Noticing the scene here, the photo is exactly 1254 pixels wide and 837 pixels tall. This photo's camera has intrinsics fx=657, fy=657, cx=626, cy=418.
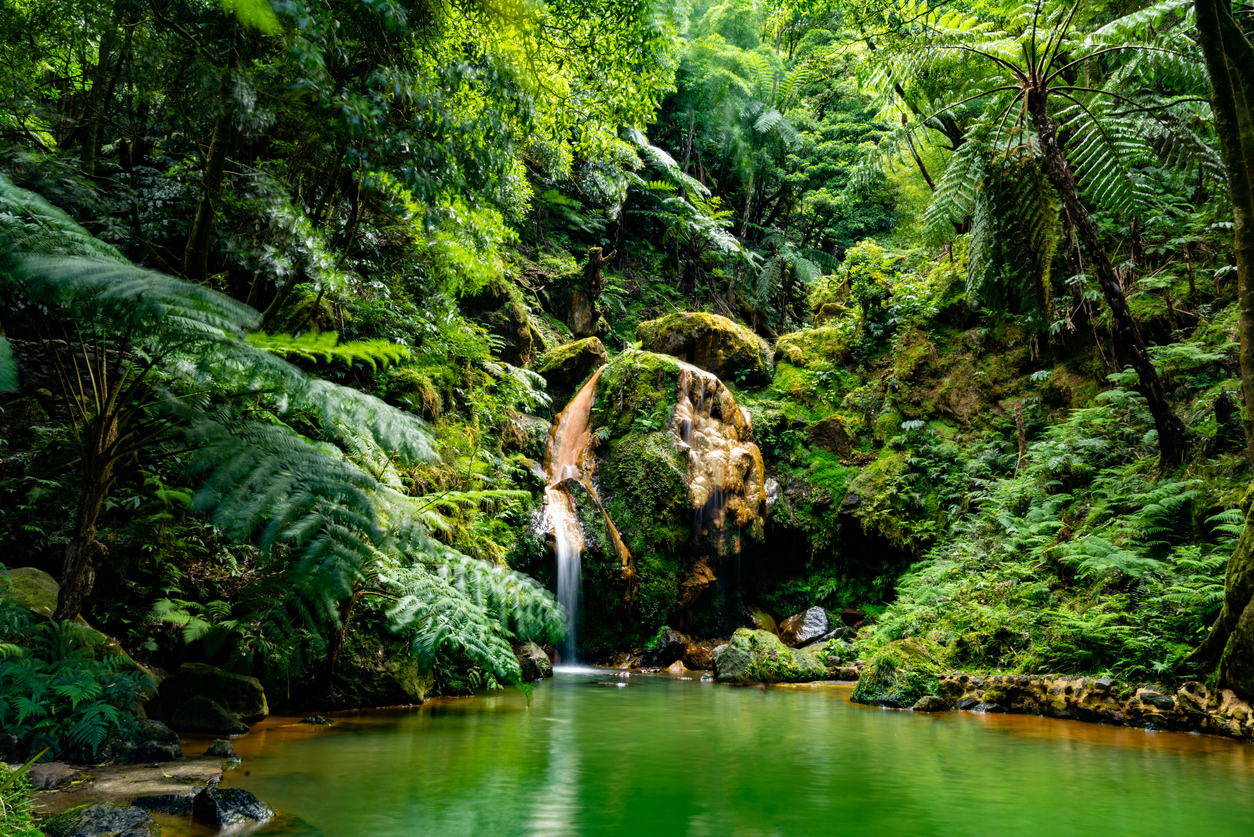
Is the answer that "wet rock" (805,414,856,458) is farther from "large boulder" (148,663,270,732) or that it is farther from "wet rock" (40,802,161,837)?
"wet rock" (40,802,161,837)

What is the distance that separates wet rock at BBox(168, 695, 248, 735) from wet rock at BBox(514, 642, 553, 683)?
3348mm

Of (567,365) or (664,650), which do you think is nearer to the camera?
(664,650)

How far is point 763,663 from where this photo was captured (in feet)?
24.4

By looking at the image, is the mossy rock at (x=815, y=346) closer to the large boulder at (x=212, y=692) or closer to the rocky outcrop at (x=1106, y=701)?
the rocky outcrop at (x=1106, y=701)

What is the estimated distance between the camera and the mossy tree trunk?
397 centimetres

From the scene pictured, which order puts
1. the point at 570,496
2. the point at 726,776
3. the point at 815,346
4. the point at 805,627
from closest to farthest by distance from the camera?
the point at 726,776 < the point at 805,627 < the point at 570,496 < the point at 815,346

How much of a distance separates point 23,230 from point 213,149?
1.66 meters

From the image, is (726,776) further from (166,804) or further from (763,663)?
(763,663)

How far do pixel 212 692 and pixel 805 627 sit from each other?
7.76 m

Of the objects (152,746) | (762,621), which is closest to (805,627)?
(762,621)

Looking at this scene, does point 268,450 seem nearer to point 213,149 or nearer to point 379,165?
point 379,165

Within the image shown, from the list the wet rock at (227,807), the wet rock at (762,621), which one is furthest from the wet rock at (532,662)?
the wet rock at (227,807)

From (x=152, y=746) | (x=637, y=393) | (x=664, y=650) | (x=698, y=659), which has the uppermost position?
(x=637, y=393)

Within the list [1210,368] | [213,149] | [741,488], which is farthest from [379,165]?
[1210,368]
